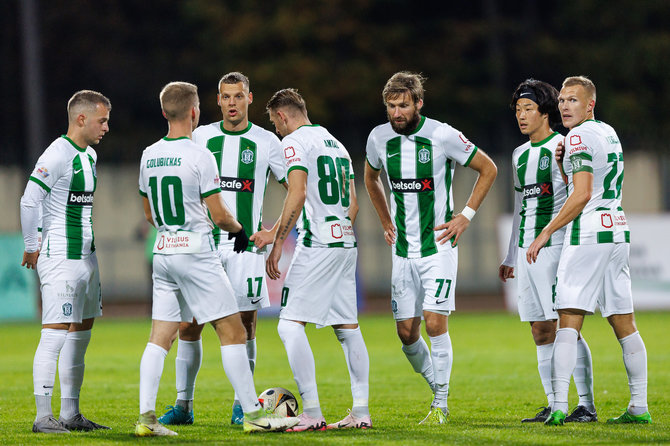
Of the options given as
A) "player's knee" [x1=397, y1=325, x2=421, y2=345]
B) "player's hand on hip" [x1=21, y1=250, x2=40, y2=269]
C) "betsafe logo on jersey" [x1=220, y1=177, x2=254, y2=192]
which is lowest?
"player's knee" [x1=397, y1=325, x2=421, y2=345]

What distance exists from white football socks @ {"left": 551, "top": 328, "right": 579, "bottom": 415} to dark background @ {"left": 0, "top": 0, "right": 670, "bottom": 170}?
25.4 m

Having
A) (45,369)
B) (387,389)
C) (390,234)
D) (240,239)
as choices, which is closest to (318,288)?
(240,239)

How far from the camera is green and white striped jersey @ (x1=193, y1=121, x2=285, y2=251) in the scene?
30.4ft

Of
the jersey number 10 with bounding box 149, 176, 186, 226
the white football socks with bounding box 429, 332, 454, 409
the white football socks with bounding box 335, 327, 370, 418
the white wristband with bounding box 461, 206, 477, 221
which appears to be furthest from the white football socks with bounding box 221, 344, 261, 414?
the white wristband with bounding box 461, 206, 477, 221

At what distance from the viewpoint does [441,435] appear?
313 inches

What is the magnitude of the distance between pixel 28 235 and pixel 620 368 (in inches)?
296

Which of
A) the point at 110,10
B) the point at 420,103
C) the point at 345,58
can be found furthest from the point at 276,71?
the point at 420,103

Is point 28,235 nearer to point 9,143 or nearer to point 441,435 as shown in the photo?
point 441,435

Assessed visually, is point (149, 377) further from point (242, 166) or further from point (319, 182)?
point (242, 166)

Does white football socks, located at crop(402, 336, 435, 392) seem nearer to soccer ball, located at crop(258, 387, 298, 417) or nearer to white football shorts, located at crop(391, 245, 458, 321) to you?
white football shorts, located at crop(391, 245, 458, 321)

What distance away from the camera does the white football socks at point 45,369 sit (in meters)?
8.55

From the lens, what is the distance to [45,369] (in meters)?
8.56

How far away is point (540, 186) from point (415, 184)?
1071 mm

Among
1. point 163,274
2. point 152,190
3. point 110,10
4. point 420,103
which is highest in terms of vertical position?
point 110,10
